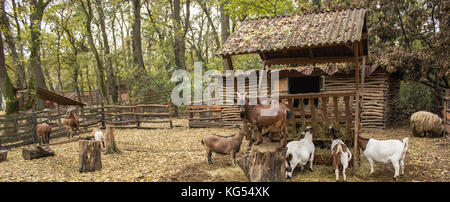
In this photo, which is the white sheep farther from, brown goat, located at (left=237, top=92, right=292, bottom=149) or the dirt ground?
brown goat, located at (left=237, top=92, right=292, bottom=149)

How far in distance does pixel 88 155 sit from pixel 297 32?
19.5ft

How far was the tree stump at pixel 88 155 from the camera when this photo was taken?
7176 mm

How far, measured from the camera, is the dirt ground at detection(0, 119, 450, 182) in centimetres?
641

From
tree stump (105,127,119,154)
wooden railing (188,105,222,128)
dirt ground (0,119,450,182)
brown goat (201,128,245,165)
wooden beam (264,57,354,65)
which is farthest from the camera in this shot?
wooden railing (188,105,222,128)

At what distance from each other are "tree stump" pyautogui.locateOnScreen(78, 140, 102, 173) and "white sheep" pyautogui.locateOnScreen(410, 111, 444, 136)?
11.4 meters

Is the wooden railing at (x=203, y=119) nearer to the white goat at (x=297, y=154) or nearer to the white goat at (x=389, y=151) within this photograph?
the white goat at (x=297, y=154)

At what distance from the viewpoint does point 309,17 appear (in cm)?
763

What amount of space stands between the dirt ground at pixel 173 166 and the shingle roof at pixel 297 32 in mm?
2852

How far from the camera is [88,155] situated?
7.20 m

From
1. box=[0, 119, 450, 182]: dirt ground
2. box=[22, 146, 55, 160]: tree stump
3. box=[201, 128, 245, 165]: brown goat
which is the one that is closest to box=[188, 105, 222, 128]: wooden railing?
box=[0, 119, 450, 182]: dirt ground

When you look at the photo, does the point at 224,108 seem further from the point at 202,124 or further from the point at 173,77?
the point at 173,77

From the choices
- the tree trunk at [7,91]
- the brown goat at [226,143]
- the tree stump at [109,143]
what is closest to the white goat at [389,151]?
the brown goat at [226,143]

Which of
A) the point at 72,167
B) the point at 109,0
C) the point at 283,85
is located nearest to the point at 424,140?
the point at 283,85
